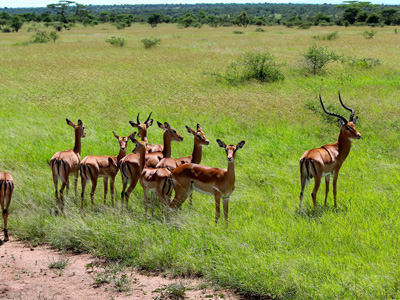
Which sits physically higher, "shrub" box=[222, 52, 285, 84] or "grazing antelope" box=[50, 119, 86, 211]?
"shrub" box=[222, 52, 285, 84]

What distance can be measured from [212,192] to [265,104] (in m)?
7.88

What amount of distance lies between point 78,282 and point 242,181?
3.66m

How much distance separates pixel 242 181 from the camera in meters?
8.29

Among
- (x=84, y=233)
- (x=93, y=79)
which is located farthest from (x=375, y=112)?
(x=93, y=79)

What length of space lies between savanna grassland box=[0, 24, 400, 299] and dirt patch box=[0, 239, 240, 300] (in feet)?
0.72

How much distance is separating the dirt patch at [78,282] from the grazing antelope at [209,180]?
131 centimetres

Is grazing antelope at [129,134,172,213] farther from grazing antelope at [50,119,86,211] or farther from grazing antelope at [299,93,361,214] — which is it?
grazing antelope at [299,93,361,214]

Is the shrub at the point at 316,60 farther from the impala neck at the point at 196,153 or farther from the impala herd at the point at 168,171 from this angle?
the impala neck at the point at 196,153

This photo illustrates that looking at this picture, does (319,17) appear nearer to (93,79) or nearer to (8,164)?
(93,79)

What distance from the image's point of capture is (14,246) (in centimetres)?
638

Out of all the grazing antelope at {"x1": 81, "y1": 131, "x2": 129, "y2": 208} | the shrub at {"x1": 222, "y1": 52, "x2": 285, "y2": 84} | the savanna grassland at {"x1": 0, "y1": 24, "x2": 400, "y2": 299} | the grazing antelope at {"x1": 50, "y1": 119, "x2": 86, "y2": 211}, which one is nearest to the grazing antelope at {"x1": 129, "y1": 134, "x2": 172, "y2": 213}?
the savanna grassland at {"x1": 0, "y1": 24, "x2": 400, "y2": 299}

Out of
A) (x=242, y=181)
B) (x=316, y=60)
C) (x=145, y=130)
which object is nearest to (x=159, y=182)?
(x=145, y=130)

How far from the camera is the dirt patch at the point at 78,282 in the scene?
5.14m

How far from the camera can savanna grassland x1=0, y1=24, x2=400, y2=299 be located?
5.27m
